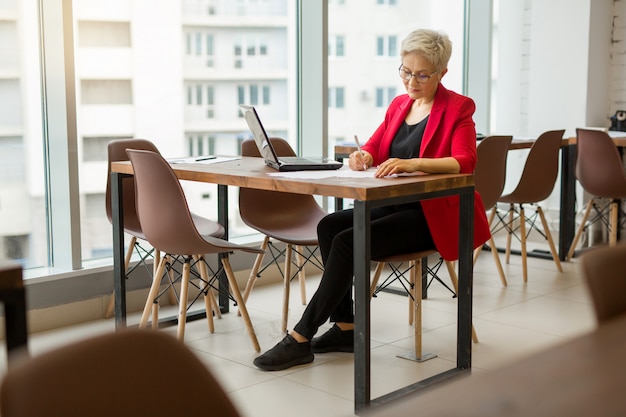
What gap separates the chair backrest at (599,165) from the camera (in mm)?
5188

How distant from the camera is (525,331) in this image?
12.9 ft

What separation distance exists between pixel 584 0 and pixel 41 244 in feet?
13.4

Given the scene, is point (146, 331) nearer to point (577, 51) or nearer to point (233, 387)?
point (233, 387)

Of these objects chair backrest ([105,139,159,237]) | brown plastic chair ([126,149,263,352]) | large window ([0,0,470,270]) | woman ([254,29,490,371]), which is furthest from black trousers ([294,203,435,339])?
large window ([0,0,470,270])

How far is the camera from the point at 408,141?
137 inches

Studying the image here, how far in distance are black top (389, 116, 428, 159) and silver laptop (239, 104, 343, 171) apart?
0.26m

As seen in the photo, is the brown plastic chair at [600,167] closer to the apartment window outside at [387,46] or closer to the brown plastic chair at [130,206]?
the apartment window outside at [387,46]

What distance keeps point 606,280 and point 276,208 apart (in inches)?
112

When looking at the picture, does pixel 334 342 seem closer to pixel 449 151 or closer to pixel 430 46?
pixel 449 151

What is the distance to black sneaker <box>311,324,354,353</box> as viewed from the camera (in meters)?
3.59

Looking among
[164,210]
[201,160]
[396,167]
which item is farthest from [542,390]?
[201,160]

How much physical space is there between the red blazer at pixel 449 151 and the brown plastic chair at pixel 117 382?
220 cm

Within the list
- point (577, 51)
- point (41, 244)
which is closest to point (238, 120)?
point (41, 244)

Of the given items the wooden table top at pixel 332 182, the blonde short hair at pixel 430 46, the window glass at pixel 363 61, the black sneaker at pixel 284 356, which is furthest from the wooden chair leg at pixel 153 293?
the window glass at pixel 363 61
